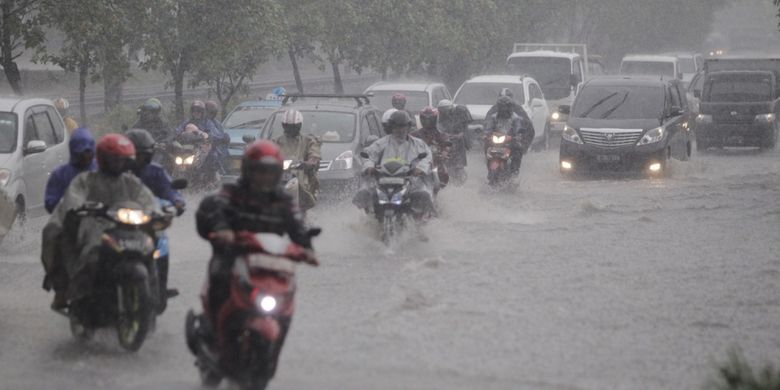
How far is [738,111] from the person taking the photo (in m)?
31.5

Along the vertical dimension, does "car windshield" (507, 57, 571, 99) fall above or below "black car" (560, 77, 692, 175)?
above

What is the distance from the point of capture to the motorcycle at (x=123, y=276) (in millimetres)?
8805

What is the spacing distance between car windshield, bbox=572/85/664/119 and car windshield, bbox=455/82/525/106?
4.61 metres

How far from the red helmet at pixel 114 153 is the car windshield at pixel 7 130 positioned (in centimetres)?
604

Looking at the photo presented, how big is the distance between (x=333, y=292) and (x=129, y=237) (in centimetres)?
344

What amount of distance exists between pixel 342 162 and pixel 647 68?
81.6 ft

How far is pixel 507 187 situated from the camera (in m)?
21.8

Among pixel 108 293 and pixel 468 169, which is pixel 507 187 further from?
pixel 108 293

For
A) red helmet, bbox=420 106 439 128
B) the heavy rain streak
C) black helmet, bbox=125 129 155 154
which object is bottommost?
the heavy rain streak

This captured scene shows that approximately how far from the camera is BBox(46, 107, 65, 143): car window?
53.4 feet

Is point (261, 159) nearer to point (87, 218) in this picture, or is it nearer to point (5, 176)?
point (87, 218)

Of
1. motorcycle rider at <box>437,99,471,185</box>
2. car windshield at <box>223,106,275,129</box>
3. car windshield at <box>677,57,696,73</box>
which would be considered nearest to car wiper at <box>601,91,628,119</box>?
motorcycle rider at <box>437,99,471,185</box>

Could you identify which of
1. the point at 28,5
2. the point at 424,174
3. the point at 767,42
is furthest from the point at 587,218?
the point at 767,42

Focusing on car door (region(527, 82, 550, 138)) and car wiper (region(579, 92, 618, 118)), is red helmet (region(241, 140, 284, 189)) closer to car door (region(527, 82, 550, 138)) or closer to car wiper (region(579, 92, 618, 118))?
→ car wiper (region(579, 92, 618, 118))
